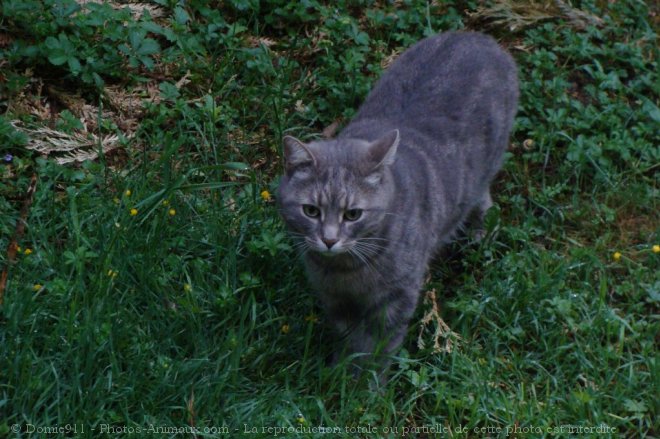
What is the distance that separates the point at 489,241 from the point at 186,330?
6.54 ft

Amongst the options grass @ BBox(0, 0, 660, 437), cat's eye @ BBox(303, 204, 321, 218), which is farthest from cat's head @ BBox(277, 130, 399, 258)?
grass @ BBox(0, 0, 660, 437)

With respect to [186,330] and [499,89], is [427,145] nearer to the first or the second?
[499,89]

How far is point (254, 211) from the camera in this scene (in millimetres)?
5488

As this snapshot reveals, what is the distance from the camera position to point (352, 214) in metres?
4.65

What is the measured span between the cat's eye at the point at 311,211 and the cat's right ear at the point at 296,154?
206 millimetres

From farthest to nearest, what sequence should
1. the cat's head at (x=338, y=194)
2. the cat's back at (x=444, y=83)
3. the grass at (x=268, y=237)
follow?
the cat's back at (x=444, y=83), the cat's head at (x=338, y=194), the grass at (x=268, y=237)

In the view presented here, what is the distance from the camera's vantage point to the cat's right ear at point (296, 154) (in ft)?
15.3

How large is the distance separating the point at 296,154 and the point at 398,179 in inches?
22.7

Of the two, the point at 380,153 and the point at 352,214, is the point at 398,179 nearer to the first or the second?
the point at 380,153

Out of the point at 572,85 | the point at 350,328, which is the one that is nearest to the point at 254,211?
the point at 350,328

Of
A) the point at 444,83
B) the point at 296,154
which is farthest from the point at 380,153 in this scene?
the point at 444,83

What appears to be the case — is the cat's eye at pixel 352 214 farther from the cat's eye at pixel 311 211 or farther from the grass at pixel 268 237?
the grass at pixel 268 237

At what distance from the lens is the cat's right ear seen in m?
4.66

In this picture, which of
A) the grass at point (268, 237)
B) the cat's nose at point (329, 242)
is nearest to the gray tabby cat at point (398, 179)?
the cat's nose at point (329, 242)
